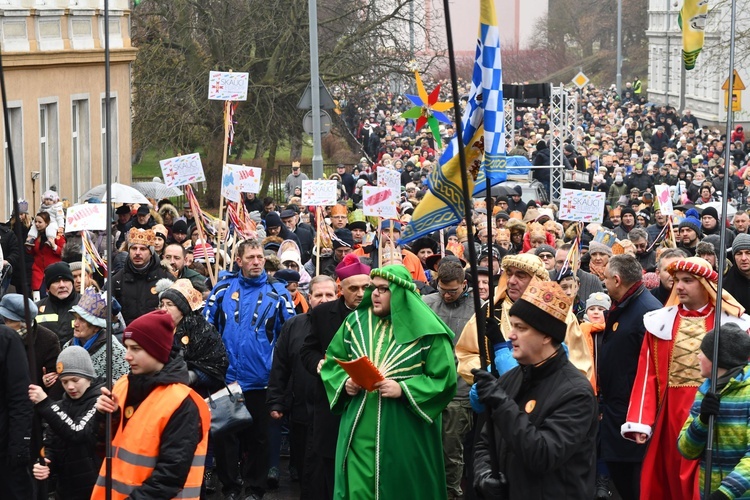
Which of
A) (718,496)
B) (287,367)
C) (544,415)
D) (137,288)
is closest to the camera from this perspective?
(544,415)

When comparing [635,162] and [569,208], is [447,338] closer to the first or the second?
[569,208]

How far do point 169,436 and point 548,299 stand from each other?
70.9 inches

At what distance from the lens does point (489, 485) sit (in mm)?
6234

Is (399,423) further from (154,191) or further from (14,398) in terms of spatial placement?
(154,191)

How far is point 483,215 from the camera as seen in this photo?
20984 millimetres

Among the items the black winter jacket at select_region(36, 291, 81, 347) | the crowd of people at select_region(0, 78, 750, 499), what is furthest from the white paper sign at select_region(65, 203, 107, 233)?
the black winter jacket at select_region(36, 291, 81, 347)

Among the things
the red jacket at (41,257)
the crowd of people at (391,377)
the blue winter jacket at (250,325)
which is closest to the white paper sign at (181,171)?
the crowd of people at (391,377)

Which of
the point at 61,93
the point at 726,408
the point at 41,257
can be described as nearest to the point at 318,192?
the point at 41,257

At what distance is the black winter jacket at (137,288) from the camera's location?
39.9 feet

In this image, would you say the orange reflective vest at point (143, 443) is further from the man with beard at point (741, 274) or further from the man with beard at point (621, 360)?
the man with beard at point (741, 274)

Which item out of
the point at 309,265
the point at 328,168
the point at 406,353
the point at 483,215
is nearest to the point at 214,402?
the point at 406,353

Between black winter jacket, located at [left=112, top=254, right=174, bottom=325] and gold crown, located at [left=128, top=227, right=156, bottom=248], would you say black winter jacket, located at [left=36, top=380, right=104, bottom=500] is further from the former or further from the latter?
gold crown, located at [left=128, top=227, right=156, bottom=248]

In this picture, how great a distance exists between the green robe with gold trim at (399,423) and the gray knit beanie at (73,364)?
136 centimetres

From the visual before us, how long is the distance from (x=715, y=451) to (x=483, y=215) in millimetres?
14190
